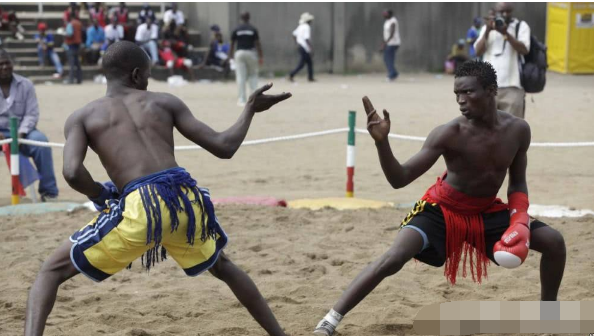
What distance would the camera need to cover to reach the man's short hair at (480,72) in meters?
4.79

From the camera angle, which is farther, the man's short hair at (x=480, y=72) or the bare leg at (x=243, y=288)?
the man's short hair at (x=480, y=72)

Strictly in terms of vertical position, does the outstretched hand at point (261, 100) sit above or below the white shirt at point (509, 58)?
above

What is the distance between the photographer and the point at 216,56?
23.9 m

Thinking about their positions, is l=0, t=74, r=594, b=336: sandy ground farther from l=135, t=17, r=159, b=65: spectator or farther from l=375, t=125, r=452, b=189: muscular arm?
l=135, t=17, r=159, b=65: spectator

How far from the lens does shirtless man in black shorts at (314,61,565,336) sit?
480 cm

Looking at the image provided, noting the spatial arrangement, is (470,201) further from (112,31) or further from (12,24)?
(12,24)

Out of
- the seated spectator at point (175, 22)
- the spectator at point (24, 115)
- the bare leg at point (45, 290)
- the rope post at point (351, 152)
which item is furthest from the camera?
the seated spectator at point (175, 22)

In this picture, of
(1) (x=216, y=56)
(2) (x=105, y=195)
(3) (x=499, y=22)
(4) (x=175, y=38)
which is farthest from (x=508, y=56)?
(4) (x=175, y=38)

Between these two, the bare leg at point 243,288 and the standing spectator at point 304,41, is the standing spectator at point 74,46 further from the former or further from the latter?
the bare leg at point 243,288

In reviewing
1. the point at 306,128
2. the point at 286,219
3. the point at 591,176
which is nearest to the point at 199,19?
the point at 306,128

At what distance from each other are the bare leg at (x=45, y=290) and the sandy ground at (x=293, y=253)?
803mm

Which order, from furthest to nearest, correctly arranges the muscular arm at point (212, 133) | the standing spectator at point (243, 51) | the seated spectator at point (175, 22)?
the seated spectator at point (175, 22), the standing spectator at point (243, 51), the muscular arm at point (212, 133)

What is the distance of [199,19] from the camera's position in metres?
25.6

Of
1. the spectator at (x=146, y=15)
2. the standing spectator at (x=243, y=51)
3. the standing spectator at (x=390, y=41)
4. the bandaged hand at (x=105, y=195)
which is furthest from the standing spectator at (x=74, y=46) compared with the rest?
the bandaged hand at (x=105, y=195)
